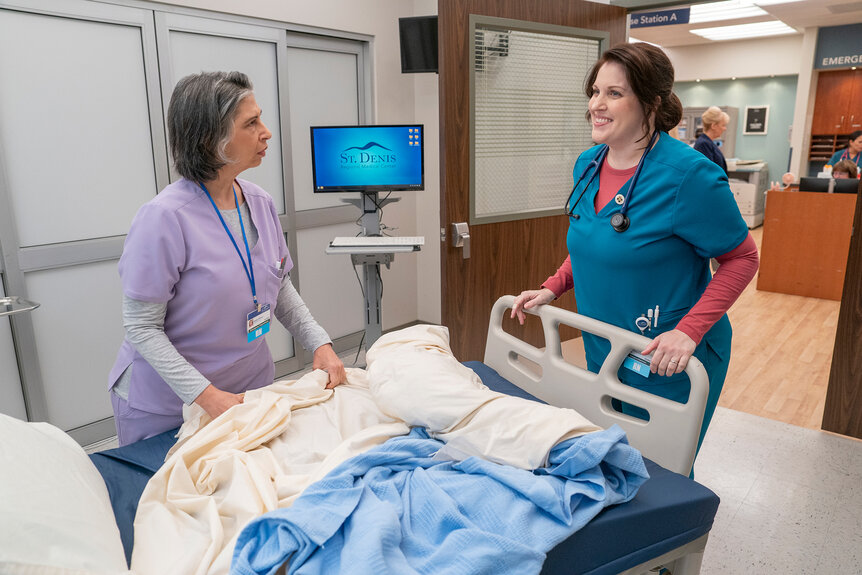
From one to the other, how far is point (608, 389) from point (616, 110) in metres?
0.73

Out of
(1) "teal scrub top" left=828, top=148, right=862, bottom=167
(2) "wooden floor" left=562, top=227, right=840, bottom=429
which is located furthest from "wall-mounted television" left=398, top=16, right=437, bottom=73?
(1) "teal scrub top" left=828, top=148, right=862, bottom=167

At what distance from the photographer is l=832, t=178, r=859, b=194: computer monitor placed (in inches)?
210

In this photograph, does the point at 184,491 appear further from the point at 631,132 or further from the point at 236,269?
the point at 631,132

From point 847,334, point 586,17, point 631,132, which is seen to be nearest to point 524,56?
point 586,17

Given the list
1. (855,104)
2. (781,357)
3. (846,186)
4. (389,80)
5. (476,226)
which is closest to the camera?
(476,226)

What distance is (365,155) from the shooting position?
3.13 m

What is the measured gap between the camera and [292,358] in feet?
13.3

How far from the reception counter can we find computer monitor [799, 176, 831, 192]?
0.24 feet

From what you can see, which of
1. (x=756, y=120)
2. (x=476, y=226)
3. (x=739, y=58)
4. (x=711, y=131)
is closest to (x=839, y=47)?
(x=739, y=58)

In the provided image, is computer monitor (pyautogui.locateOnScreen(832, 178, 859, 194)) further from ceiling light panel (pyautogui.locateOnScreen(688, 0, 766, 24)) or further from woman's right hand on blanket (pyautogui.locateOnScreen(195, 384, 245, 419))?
woman's right hand on blanket (pyautogui.locateOnScreen(195, 384, 245, 419))

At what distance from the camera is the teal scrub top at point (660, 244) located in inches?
60.0

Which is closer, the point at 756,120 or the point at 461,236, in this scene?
the point at 461,236

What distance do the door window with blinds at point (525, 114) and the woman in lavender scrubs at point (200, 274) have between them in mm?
1520

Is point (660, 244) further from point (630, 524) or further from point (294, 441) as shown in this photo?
point (294, 441)
